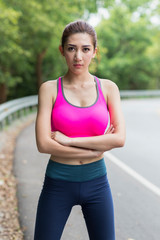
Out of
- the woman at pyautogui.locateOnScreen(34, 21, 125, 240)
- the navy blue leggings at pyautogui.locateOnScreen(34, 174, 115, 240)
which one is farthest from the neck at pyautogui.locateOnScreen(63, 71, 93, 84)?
the navy blue leggings at pyautogui.locateOnScreen(34, 174, 115, 240)

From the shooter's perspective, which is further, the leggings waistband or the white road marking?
the white road marking

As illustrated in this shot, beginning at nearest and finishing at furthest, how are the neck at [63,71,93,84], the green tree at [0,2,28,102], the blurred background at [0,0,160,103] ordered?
1. the neck at [63,71,93,84]
2. the green tree at [0,2,28,102]
3. the blurred background at [0,0,160,103]

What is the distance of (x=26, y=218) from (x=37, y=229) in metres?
2.43

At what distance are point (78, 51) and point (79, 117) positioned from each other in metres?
0.50

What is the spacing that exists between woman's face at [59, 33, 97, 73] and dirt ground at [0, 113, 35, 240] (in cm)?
263

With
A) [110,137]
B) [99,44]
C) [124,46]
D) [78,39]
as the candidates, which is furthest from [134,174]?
[124,46]

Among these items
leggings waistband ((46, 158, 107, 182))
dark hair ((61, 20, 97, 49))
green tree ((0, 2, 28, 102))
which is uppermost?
green tree ((0, 2, 28, 102))

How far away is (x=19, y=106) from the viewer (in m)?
14.9

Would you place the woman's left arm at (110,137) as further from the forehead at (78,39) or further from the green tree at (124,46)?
the green tree at (124,46)

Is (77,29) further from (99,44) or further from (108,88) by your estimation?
(99,44)

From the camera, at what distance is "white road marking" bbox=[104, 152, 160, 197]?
19.5 feet

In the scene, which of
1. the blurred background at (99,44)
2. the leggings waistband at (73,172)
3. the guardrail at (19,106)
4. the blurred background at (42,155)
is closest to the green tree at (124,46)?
the blurred background at (99,44)

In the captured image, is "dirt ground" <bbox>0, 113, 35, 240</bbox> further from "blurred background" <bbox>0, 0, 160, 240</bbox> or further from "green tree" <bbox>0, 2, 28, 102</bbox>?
"green tree" <bbox>0, 2, 28, 102</bbox>

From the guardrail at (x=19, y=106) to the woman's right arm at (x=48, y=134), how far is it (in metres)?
9.02
